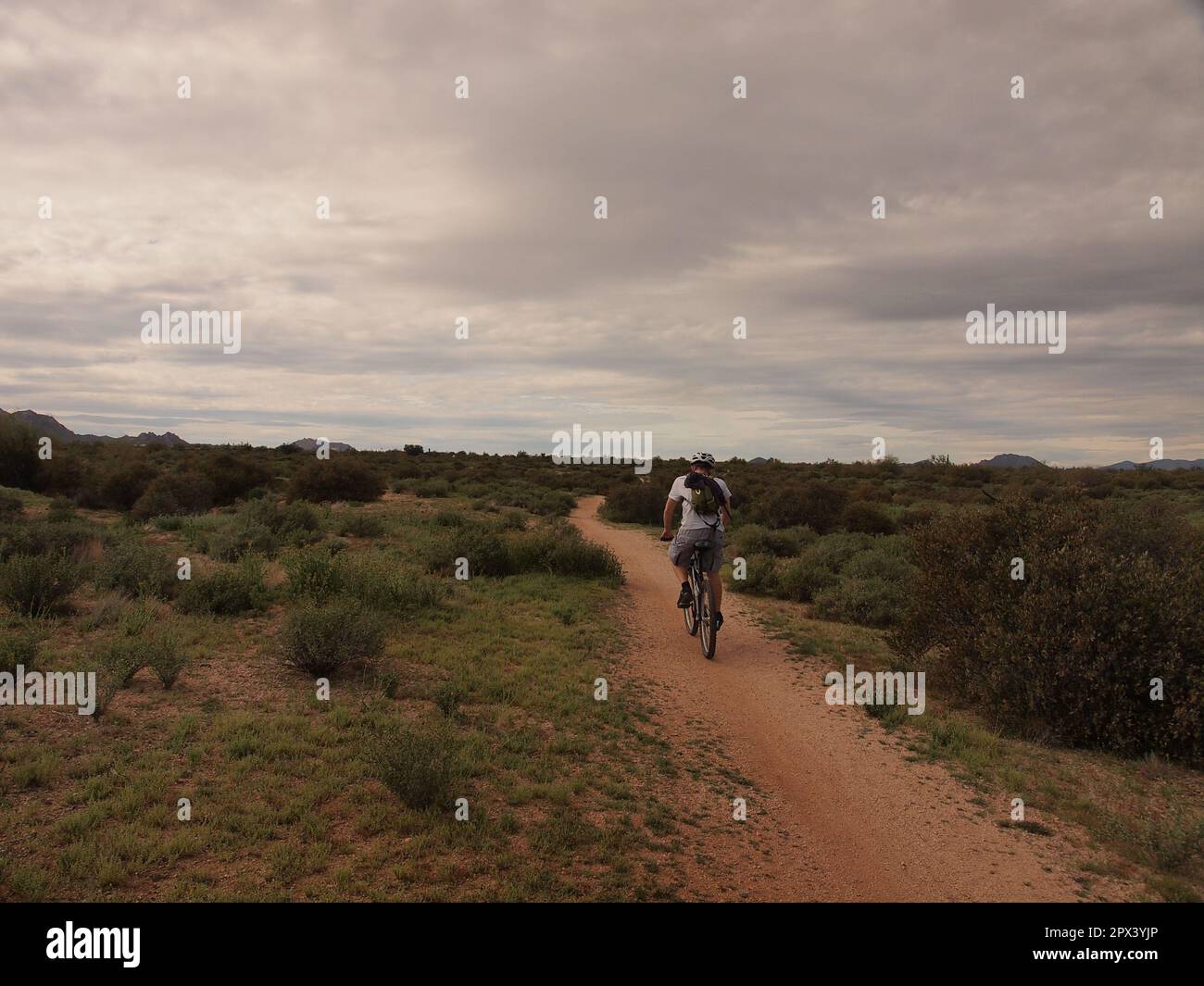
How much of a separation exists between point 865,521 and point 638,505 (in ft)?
27.6

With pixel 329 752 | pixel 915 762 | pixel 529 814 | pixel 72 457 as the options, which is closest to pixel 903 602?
pixel 915 762

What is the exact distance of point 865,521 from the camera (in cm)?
2206

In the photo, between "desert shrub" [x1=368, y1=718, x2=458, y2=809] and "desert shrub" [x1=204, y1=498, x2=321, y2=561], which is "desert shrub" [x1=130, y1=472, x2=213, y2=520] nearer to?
"desert shrub" [x1=204, y1=498, x2=321, y2=561]

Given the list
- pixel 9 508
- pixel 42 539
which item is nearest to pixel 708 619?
pixel 42 539

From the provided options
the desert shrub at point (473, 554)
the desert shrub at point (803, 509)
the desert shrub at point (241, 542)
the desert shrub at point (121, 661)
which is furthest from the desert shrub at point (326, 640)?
the desert shrub at point (803, 509)

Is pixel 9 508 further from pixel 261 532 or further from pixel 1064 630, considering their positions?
pixel 1064 630

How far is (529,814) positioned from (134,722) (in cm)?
366

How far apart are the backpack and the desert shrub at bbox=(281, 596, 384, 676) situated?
14.2 feet

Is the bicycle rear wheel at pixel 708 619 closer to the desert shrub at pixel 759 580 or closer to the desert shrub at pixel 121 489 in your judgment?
the desert shrub at pixel 759 580

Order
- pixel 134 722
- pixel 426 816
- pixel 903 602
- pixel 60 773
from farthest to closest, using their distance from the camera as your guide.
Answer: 1. pixel 903 602
2. pixel 134 722
3. pixel 60 773
4. pixel 426 816
